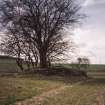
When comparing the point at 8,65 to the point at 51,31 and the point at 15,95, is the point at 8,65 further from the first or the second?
the point at 15,95

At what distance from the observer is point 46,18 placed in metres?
41.8

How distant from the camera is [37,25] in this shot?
→ 41.4m

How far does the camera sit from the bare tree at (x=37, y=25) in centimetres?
4097

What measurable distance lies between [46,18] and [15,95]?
24.4 m

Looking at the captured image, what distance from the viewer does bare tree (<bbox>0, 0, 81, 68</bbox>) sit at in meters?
41.0

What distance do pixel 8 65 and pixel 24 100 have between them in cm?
3928

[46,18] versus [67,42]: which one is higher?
[46,18]

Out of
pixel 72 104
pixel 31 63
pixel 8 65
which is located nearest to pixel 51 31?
pixel 31 63

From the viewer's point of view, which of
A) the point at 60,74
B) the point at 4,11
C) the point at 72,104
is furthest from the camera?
the point at 4,11

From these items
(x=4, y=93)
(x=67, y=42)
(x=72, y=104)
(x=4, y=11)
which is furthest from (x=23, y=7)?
(x=72, y=104)

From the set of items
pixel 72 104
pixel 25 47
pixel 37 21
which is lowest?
pixel 72 104

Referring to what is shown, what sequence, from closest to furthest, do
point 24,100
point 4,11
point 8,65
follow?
point 24,100, point 4,11, point 8,65

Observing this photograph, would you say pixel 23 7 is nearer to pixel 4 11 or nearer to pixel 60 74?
pixel 4 11

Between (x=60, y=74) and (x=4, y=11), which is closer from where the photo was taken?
(x=60, y=74)
